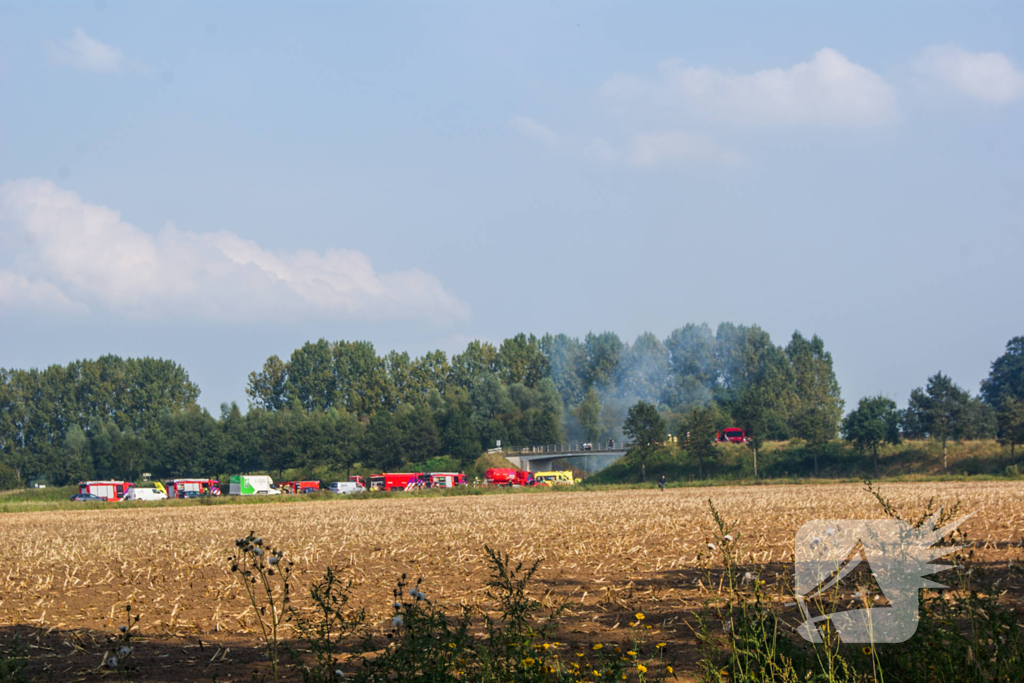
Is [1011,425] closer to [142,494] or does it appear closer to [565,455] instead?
[565,455]

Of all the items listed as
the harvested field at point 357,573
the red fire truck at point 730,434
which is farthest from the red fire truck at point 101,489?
the red fire truck at point 730,434

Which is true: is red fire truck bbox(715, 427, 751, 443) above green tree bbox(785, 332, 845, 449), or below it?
below

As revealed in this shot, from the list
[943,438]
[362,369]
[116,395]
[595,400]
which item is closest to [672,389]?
[595,400]

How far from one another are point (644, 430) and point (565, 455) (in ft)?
87.1

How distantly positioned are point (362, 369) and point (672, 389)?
50.3 meters

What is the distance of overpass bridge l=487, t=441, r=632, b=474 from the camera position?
339 feet

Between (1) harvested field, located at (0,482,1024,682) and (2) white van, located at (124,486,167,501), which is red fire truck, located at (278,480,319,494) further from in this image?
(1) harvested field, located at (0,482,1024,682)

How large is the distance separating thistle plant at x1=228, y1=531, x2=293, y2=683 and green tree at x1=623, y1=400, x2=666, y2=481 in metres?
64.5

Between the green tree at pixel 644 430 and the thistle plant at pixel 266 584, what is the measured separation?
64.5 metres

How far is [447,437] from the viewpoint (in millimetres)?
103875

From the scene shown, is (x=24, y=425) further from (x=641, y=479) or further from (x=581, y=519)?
(x=581, y=519)

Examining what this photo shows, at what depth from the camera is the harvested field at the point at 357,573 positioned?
28.8 feet

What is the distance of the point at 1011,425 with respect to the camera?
6166 cm

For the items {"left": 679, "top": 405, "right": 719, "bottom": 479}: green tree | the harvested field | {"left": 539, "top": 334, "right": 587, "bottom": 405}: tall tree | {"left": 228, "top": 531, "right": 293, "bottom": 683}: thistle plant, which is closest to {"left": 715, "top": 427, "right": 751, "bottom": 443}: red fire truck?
{"left": 679, "top": 405, "right": 719, "bottom": 479}: green tree
